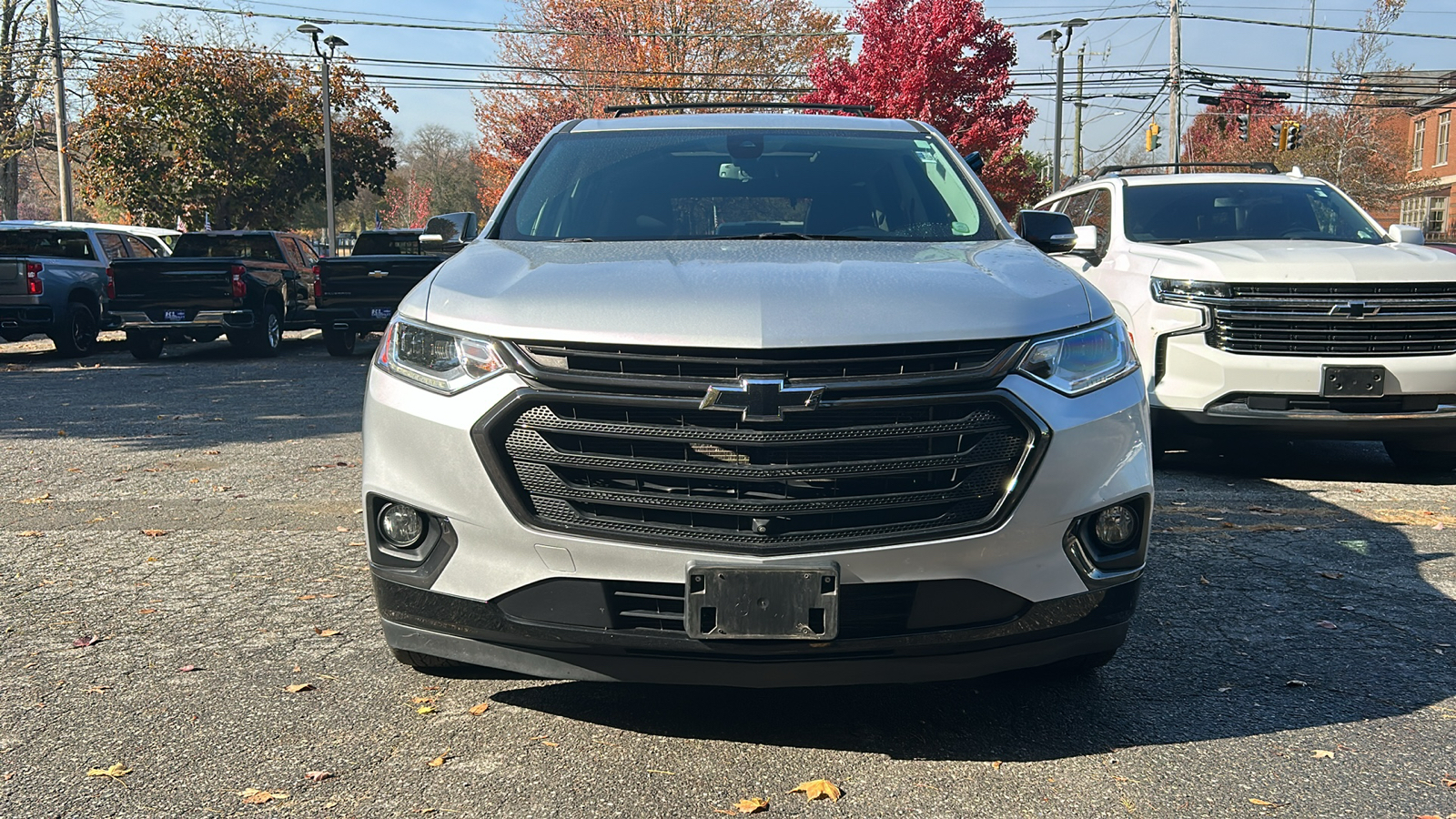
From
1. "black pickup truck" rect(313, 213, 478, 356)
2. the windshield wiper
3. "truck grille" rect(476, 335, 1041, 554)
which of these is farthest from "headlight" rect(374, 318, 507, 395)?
"black pickup truck" rect(313, 213, 478, 356)

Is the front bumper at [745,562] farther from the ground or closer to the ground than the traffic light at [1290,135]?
closer to the ground

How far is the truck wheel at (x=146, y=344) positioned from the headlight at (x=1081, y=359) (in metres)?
15.6

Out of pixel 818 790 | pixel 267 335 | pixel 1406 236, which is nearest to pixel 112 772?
pixel 818 790

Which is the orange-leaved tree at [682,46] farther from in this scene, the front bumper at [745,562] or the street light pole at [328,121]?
the front bumper at [745,562]

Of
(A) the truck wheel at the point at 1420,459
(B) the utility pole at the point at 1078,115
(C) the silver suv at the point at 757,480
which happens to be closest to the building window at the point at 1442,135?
(B) the utility pole at the point at 1078,115

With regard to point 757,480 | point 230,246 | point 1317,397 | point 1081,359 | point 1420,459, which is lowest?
point 1420,459

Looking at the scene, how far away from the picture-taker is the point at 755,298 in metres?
2.95

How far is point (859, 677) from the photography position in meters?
2.94

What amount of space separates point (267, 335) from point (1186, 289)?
13.5m

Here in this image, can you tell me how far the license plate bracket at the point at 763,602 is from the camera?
2809 millimetres

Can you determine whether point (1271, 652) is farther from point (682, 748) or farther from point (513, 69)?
point (513, 69)

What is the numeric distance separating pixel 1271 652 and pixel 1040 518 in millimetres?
1558

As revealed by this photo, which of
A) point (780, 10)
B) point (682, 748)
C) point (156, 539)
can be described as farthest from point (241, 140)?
point (682, 748)

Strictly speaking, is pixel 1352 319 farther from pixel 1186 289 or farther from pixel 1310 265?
pixel 1186 289
